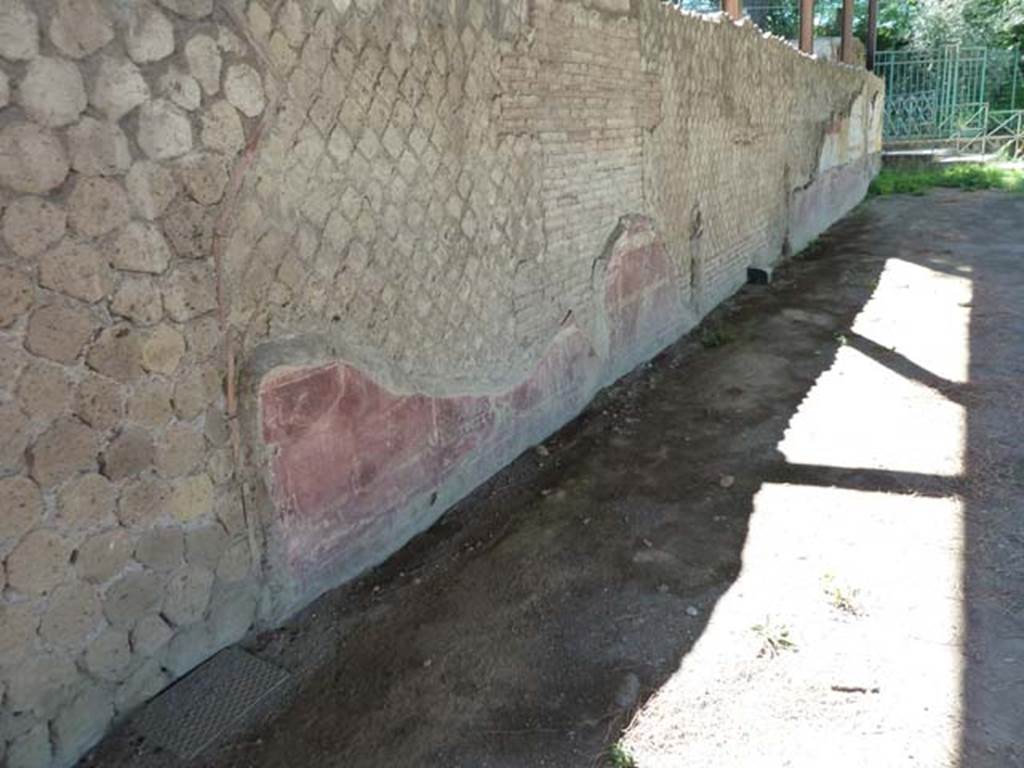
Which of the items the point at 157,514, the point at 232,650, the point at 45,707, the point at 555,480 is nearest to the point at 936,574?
the point at 555,480

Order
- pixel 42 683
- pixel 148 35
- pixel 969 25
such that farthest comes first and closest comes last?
pixel 969 25 < pixel 148 35 < pixel 42 683

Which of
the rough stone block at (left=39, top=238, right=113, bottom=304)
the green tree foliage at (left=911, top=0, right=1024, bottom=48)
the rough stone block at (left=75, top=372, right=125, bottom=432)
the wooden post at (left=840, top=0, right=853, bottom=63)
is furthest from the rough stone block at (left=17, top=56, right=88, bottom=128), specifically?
the green tree foliage at (left=911, top=0, right=1024, bottom=48)

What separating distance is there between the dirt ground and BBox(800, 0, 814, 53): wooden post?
8.97 m

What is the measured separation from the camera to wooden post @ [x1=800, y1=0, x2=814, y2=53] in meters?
12.6

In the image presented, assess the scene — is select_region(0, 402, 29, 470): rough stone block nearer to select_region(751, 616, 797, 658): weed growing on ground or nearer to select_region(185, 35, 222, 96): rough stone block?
select_region(185, 35, 222, 96): rough stone block

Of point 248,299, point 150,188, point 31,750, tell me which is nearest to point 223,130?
point 150,188

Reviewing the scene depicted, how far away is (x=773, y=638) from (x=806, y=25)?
1252 cm

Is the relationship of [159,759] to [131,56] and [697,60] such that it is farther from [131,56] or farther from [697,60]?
[697,60]

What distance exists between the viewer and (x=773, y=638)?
2857 millimetres

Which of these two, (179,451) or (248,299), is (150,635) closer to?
(179,451)

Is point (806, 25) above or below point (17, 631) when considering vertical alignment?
Answer: above

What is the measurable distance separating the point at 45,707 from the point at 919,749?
2.44 m

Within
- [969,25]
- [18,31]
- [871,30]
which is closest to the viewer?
[18,31]

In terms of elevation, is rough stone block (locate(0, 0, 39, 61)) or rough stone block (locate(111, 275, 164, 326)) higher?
rough stone block (locate(0, 0, 39, 61))
